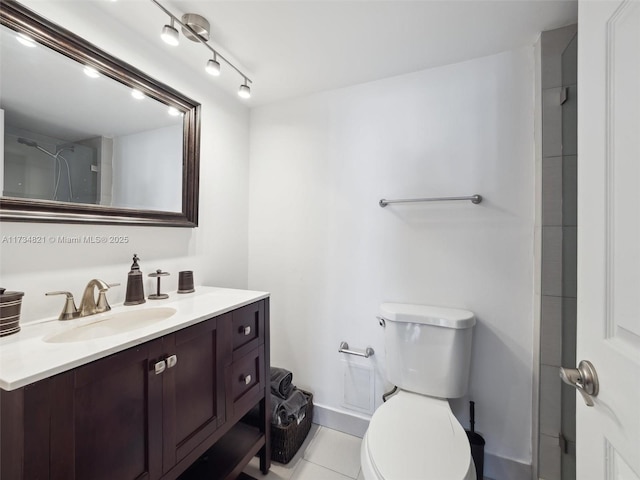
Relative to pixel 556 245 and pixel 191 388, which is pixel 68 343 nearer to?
pixel 191 388

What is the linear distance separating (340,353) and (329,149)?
1322 mm

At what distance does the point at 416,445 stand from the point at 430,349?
1.46 ft

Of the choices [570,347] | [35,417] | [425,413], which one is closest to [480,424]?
[425,413]

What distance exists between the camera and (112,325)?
1.08 metres

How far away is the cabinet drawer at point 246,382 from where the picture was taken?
3.83ft

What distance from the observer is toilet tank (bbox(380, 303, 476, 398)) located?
1.27 m

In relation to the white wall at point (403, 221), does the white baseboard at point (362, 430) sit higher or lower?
lower

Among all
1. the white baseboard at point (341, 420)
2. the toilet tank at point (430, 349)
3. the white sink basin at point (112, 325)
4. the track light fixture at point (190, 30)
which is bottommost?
the white baseboard at point (341, 420)

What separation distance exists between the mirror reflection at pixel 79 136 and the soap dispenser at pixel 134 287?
0.31 m

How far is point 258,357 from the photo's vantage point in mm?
1335

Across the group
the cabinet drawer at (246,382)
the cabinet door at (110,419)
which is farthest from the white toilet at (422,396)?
the cabinet door at (110,419)
